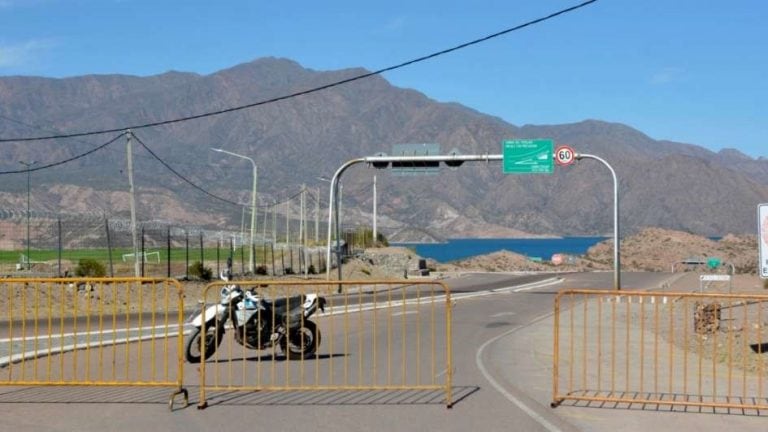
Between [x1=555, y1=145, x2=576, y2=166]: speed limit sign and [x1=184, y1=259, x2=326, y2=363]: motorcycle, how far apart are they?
2374 cm

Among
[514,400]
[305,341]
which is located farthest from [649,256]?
[514,400]

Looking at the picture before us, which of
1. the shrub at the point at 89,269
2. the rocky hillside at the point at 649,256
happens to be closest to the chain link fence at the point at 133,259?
the shrub at the point at 89,269

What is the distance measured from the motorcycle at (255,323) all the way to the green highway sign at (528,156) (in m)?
25.3

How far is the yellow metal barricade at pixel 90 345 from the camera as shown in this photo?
12.8 meters

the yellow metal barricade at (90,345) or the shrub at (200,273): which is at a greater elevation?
the yellow metal barricade at (90,345)

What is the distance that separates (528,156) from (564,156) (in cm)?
218

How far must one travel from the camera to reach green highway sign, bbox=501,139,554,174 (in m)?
40.2

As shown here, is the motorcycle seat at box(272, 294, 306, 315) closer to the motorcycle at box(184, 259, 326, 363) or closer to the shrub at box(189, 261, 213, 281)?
the motorcycle at box(184, 259, 326, 363)

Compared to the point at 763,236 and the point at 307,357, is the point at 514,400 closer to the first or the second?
the point at 307,357

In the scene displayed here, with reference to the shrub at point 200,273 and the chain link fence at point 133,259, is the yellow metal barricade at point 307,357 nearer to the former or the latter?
the chain link fence at point 133,259

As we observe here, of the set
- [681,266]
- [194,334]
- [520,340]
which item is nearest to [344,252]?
[681,266]

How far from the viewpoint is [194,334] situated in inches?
603

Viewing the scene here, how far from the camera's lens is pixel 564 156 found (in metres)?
38.6

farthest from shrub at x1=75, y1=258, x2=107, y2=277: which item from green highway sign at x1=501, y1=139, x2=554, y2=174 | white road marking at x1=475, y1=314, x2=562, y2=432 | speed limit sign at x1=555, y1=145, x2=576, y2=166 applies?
white road marking at x1=475, y1=314, x2=562, y2=432
